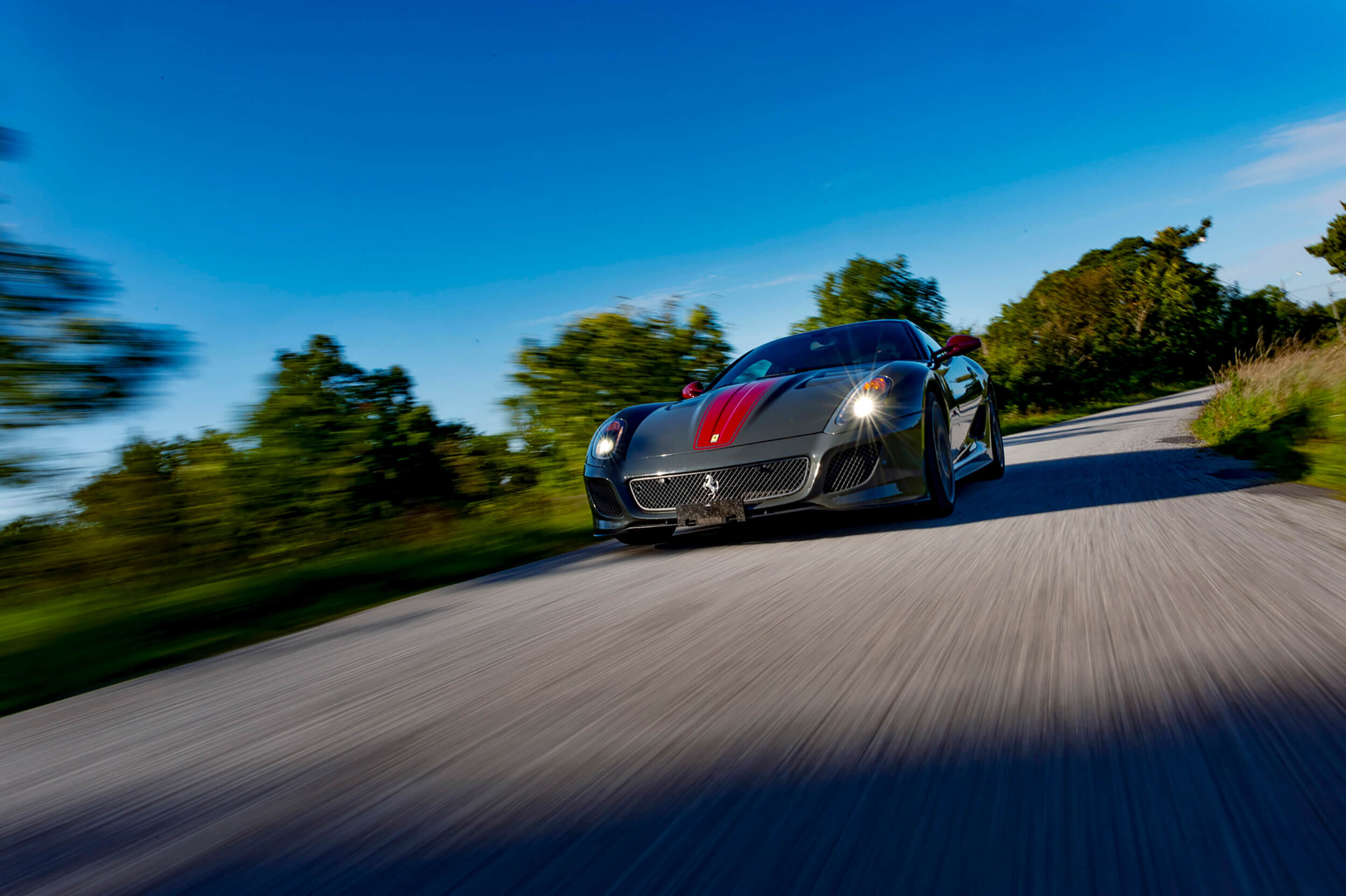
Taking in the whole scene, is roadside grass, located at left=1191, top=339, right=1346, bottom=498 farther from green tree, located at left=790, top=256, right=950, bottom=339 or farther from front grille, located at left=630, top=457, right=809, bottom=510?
green tree, located at left=790, top=256, right=950, bottom=339

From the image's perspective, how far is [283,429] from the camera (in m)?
14.6

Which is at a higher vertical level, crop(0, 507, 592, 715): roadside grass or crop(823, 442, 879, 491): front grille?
crop(823, 442, 879, 491): front grille

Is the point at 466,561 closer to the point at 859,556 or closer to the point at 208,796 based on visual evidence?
the point at 859,556

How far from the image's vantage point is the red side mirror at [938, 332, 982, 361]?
653 cm

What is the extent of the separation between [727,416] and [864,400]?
31.5 inches

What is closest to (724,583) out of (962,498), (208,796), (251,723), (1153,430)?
(251,723)

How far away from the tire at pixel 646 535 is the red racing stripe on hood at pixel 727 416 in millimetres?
555

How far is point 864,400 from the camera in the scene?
196 inches

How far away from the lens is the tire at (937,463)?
17.0ft

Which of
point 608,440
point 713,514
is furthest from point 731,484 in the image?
point 608,440

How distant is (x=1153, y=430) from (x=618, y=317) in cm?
905

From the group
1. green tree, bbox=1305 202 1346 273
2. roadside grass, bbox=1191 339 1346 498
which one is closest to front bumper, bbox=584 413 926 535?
roadside grass, bbox=1191 339 1346 498

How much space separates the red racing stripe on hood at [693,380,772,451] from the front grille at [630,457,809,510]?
0.18 meters

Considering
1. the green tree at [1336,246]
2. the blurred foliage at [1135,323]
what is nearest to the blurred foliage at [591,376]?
the blurred foliage at [1135,323]
